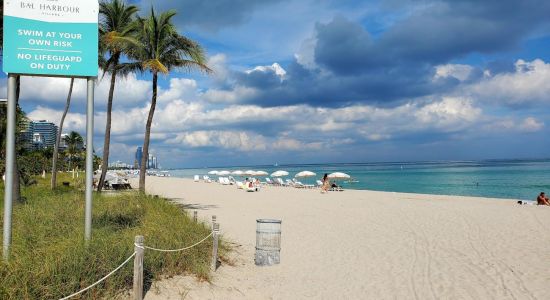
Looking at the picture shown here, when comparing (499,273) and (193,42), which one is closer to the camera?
(499,273)

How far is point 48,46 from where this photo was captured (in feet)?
21.1

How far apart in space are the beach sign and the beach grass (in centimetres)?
238

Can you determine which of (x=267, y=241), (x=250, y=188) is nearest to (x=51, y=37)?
(x=267, y=241)

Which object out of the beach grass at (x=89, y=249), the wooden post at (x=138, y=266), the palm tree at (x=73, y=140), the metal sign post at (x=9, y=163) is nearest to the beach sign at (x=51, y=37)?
the metal sign post at (x=9, y=163)

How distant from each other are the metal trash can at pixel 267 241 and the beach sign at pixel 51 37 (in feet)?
13.2

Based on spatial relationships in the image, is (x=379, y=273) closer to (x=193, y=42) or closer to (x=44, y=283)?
(x=44, y=283)

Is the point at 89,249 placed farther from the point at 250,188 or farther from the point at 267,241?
the point at 250,188

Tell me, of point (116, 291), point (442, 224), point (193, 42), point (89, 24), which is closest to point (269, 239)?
point (116, 291)

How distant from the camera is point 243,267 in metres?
8.23

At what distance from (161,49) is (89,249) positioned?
14526 mm

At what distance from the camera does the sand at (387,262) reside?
22.7 ft

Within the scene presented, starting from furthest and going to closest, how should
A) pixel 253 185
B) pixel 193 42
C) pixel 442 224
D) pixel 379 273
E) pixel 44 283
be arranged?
pixel 253 185 → pixel 193 42 → pixel 442 224 → pixel 379 273 → pixel 44 283

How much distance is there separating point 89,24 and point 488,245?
1003cm

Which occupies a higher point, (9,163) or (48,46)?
(48,46)
